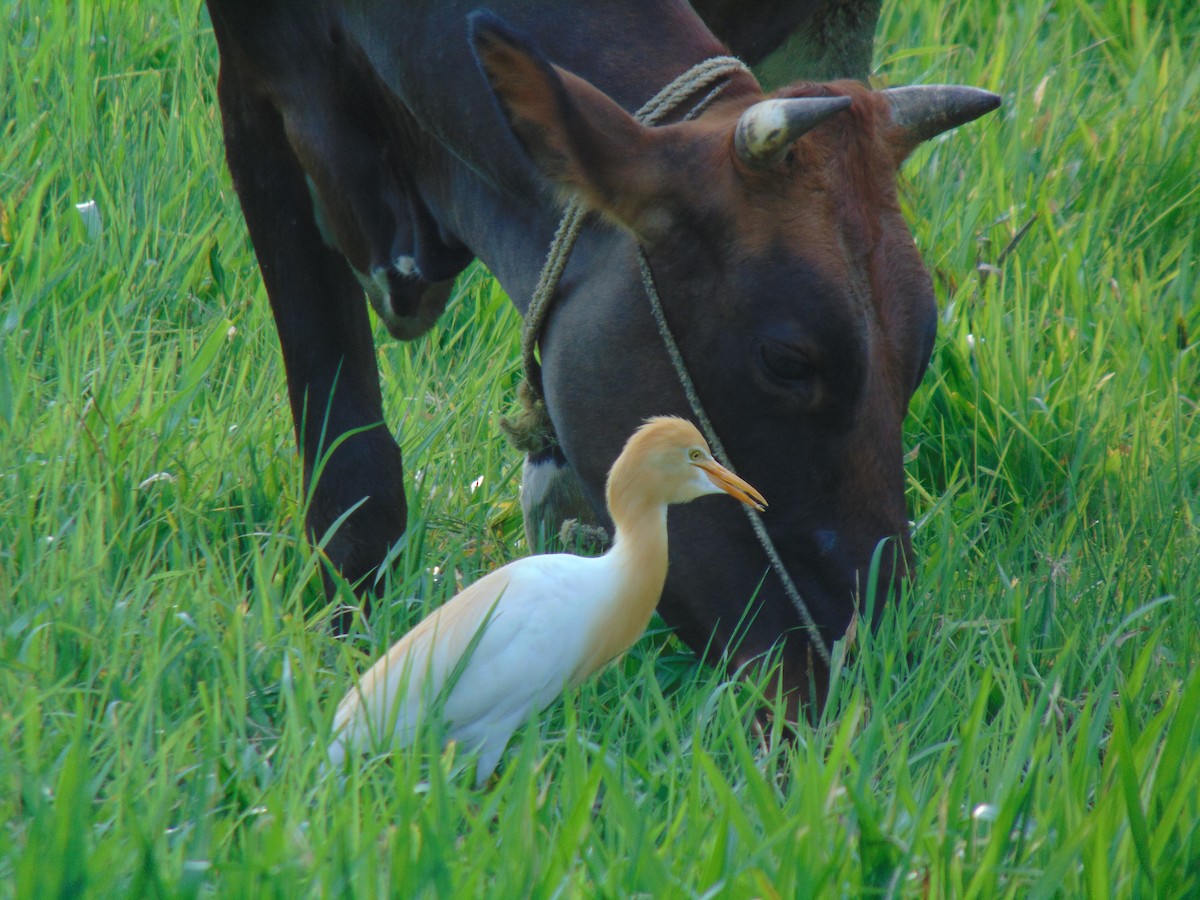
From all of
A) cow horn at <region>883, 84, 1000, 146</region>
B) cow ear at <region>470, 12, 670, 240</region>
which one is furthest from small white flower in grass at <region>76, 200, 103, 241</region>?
cow horn at <region>883, 84, 1000, 146</region>

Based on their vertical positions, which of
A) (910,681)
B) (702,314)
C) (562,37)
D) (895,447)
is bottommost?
(910,681)

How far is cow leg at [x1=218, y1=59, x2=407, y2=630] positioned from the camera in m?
3.20

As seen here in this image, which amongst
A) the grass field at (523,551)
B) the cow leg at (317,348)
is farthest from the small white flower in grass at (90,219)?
the cow leg at (317,348)

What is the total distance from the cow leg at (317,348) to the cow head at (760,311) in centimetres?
73

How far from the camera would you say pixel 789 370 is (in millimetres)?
2441

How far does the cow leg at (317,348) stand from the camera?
3195 mm

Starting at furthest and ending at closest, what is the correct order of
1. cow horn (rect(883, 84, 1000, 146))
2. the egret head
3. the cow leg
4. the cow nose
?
the cow leg < cow horn (rect(883, 84, 1000, 146)) < the cow nose < the egret head

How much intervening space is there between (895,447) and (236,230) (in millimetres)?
2552

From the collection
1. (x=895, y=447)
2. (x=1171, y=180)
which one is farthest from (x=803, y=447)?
(x=1171, y=180)

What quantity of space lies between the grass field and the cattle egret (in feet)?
0.26

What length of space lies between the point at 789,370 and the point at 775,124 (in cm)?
39

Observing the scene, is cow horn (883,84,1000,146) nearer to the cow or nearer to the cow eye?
the cow

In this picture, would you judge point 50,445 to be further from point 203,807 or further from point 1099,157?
point 1099,157

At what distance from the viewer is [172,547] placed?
9.36 ft
